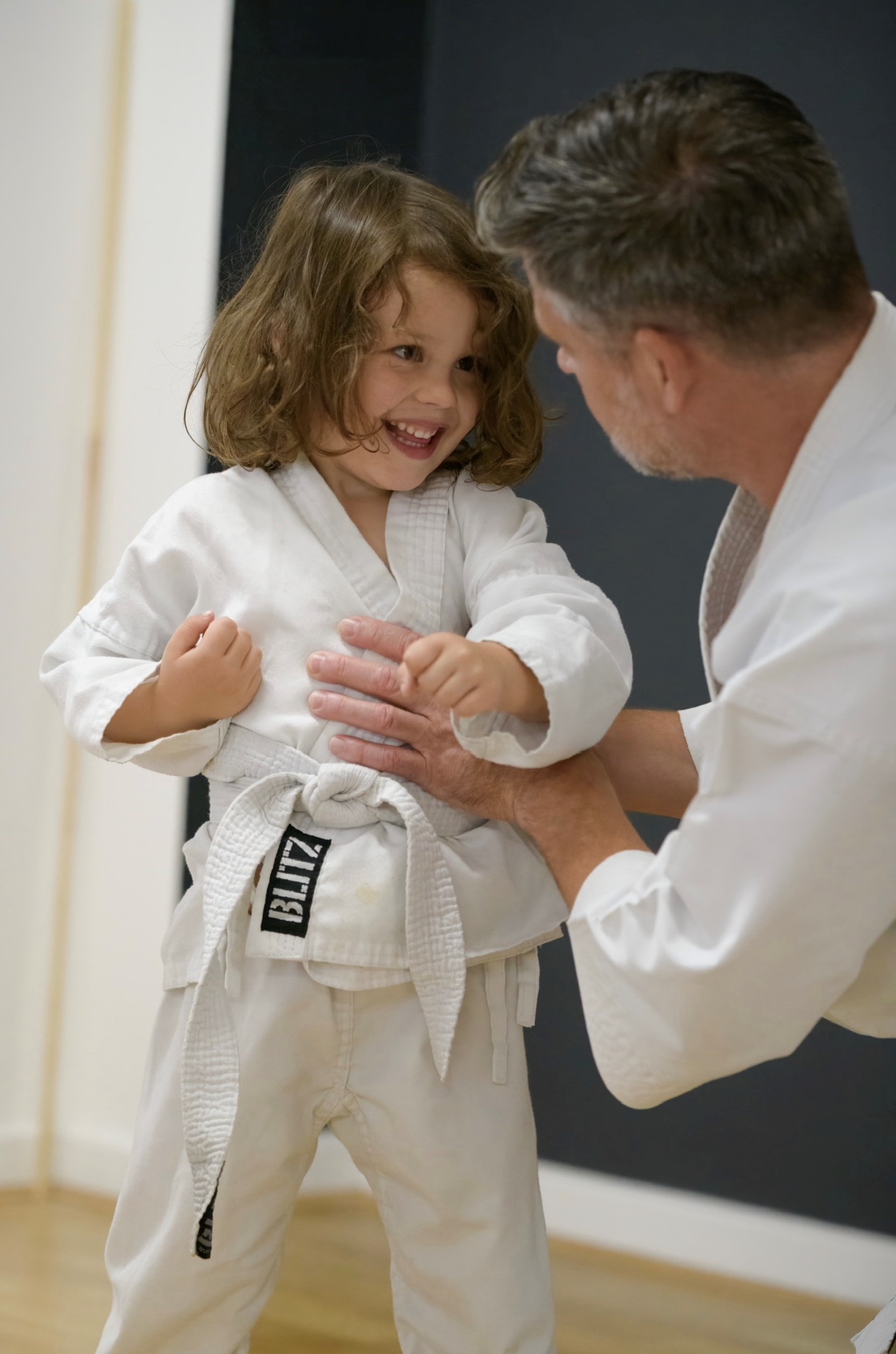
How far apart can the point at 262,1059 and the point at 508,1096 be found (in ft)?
0.80

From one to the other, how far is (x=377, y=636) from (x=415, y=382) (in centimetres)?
26

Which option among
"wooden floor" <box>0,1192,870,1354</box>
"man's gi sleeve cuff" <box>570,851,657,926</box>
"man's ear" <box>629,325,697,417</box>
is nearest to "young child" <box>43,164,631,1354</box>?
"man's gi sleeve cuff" <box>570,851,657,926</box>

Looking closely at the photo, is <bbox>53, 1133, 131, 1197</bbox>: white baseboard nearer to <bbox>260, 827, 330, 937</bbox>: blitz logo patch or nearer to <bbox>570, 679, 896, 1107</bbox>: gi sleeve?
<bbox>260, 827, 330, 937</bbox>: blitz logo patch

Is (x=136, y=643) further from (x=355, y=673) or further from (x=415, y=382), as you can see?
(x=415, y=382)

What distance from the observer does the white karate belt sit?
1.23 meters

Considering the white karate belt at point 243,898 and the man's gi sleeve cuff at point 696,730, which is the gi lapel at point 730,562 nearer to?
the man's gi sleeve cuff at point 696,730

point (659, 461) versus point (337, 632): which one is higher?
point (659, 461)

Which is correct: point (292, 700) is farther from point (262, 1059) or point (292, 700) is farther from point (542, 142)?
point (542, 142)

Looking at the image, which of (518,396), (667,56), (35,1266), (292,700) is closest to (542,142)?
(518,396)

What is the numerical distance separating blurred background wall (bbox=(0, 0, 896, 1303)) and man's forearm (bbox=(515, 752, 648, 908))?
3.25 feet

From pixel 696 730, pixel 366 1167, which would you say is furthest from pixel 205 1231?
pixel 696 730

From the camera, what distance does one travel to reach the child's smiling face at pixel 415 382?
4.33 feet

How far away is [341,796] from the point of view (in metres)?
1.27

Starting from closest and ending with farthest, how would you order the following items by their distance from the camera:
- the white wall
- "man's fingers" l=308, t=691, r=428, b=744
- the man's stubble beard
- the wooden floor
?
the man's stubble beard < "man's fingers" l=308, t=691, r=428, b=744 < the wooden floor < the white wall
